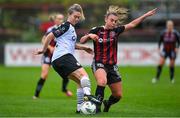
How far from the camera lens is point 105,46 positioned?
44.6ft

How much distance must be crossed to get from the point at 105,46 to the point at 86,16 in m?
25.8

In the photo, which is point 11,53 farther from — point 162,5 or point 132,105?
point 132,105

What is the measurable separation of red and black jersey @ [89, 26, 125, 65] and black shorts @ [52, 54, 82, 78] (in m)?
0.51

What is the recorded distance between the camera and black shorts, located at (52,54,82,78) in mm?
13305

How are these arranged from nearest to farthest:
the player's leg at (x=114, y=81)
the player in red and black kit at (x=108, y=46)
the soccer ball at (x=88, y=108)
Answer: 1. the soccer ball at (x=88, y=108)
2. the player in red and black kit at (x=108, y=46)
3. the player's leg at (x=114, y=81)

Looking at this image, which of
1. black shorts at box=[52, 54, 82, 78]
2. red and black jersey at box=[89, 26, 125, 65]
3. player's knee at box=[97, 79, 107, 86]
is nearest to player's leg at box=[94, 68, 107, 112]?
player's knee at box=[97, 79, 107, 86]

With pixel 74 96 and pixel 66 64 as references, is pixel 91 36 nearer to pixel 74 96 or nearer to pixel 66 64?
pixel 66 64

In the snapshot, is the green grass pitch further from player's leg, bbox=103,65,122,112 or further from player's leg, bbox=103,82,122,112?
player's leg, bbox=103,65,122,112

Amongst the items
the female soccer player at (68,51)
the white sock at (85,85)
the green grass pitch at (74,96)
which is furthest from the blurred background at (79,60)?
the female soccer player at (68,51)

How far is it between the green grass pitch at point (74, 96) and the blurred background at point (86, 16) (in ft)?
15.8

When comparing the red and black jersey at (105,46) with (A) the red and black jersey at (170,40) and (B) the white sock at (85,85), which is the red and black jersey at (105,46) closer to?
(B) the white sock at (85,85)

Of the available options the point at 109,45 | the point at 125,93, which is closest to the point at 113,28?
the point at 109,45

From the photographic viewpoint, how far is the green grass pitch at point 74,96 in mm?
13898

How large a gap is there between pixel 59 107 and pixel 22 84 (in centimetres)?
965
